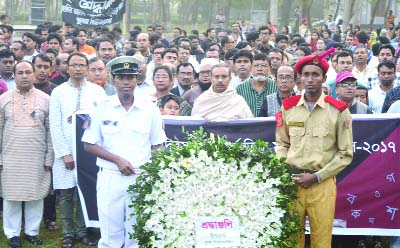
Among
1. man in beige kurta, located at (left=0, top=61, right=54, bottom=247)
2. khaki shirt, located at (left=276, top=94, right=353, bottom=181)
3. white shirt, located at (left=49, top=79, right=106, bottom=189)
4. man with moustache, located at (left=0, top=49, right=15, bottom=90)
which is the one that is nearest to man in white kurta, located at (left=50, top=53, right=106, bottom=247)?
white shirt, located at (left=49, top=79, right=106, bottom=189)

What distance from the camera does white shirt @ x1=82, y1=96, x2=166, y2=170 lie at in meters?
6.64

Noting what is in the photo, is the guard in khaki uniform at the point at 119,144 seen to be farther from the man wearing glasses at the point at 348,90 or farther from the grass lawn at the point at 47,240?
the man wearing glasses at the point at 348,90

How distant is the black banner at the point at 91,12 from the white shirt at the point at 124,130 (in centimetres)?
1198

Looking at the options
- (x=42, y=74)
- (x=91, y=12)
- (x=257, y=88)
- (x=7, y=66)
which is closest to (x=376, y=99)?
(x=257, y=88)

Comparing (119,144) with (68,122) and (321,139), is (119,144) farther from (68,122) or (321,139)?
(68,122)

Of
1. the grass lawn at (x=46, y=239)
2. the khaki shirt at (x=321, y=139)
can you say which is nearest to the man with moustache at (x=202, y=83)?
the grass lawn at (x=46, y=239)

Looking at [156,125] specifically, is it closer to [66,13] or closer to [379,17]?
[66,13]

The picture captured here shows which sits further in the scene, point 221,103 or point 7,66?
point 7,66

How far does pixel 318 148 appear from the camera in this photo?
20.7ft

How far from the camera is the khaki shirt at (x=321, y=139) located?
630 centimetres

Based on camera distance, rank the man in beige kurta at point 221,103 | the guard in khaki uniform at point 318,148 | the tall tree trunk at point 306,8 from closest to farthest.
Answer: the guard in khaki uniform at point 318,148
the man in beige kurta at point 221,103
the tall tree trunk at point 306,8

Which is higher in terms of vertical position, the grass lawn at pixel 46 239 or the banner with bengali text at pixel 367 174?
the banner with bengali text at pixel 367 174

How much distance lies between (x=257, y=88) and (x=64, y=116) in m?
2.38

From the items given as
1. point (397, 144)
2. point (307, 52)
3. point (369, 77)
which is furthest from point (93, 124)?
point (307, 52)
